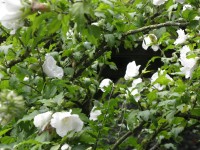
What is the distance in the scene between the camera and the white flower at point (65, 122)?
1.45 meters

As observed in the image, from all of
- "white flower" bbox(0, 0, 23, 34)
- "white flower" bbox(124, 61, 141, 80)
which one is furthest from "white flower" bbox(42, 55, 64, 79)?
"white flower" bbox(124, 61, 141, 80)

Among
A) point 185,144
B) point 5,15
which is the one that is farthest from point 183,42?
point 185,144

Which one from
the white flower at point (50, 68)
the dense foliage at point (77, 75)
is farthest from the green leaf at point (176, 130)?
the white flower at point (50, 68)

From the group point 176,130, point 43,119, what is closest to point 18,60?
point 43,119

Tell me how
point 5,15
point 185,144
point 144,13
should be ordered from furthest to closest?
point 185,144 → point 144,13 → point 5,15

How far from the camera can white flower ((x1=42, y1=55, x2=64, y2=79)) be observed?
5.81 ft

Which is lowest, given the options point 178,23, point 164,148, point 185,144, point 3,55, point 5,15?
point 185,144

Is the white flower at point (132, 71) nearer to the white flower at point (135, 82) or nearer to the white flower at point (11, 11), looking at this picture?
the white flower at point (135, 82)

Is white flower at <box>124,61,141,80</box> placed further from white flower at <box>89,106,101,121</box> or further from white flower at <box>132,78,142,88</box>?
white flower at <box>89,106,101,121</box>

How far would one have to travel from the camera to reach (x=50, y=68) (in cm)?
178

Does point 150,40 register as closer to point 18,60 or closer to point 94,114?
point 94,114

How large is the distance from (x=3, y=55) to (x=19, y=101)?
546mm

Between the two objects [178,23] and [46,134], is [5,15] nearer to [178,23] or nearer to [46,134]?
[46,134]

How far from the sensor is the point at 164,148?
2.87m
